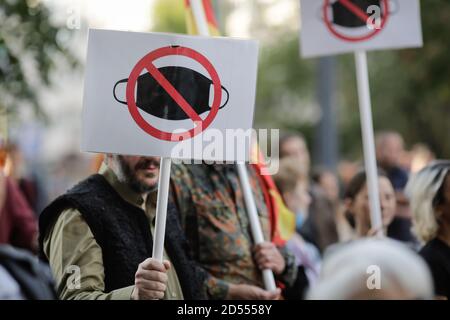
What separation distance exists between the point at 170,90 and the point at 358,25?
164cm

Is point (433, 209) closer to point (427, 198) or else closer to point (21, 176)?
point (427, 198)

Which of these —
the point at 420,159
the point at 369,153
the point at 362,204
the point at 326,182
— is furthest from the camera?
the point at 326,182

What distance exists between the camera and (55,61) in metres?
6.88

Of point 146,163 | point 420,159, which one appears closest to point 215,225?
point 146,163

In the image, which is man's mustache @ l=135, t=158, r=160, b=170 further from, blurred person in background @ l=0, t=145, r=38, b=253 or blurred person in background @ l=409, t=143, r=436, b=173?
blurred person in background @ l=0, t=145, r=38, b=253

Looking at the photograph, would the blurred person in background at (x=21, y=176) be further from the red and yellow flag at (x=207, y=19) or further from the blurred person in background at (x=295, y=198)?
the red and yellow flag at (x=207, y=19)

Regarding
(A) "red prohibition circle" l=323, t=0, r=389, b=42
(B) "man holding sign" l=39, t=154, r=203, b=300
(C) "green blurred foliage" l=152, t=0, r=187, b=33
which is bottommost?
(B) "man holding sign" l=39, t=154, r=203, b=300

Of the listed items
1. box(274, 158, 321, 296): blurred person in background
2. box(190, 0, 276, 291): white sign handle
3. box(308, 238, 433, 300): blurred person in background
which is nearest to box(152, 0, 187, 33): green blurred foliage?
box(274, 158, 321, 296): blurred person in background

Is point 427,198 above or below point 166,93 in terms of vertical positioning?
below

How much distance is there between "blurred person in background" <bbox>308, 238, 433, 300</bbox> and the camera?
2.58 m

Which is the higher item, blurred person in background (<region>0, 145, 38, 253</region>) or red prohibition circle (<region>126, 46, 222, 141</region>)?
blurred person in background (<region>0, 145, 38, 253</region>)

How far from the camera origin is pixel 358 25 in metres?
5.05

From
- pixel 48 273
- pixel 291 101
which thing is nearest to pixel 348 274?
pixel 48 273

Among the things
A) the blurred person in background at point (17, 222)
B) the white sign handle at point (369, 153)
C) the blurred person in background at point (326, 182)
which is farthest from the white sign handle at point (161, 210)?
the blurred person in background at point (326, 182)
